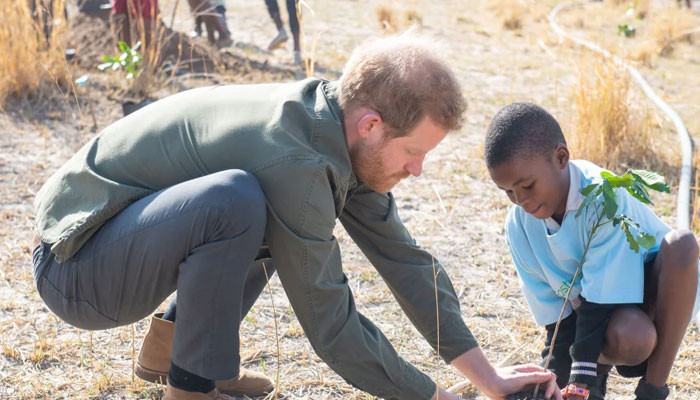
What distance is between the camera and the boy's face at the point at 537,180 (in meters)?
2.49

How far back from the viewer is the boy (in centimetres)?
245

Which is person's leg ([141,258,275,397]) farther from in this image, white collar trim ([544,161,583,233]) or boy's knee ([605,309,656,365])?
boy's knee ([605,309,656,365])

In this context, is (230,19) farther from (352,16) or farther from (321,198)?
(321,198)

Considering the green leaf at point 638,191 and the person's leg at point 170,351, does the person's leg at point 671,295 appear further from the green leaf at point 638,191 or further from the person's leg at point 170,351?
the person's leg at point 170,351

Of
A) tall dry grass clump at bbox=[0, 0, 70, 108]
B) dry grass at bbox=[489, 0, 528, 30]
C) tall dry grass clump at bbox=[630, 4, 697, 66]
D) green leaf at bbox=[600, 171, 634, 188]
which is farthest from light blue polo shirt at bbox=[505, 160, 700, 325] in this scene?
dry grass at bbox=[489, 0, 528, 30]

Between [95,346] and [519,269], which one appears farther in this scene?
[95,346]

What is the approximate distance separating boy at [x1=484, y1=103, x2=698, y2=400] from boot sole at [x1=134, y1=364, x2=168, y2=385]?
1201 mm

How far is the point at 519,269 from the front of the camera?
9.11 ft

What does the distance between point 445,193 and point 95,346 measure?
218 centimetres

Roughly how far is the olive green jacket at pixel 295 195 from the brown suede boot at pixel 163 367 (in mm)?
458

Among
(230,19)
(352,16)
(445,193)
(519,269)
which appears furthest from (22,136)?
(352,16)

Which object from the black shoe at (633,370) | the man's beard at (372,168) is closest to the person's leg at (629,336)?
the black shoe at (633,370)

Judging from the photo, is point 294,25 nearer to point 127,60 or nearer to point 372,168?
point 127,60

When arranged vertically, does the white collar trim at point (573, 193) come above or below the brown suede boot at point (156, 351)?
above
